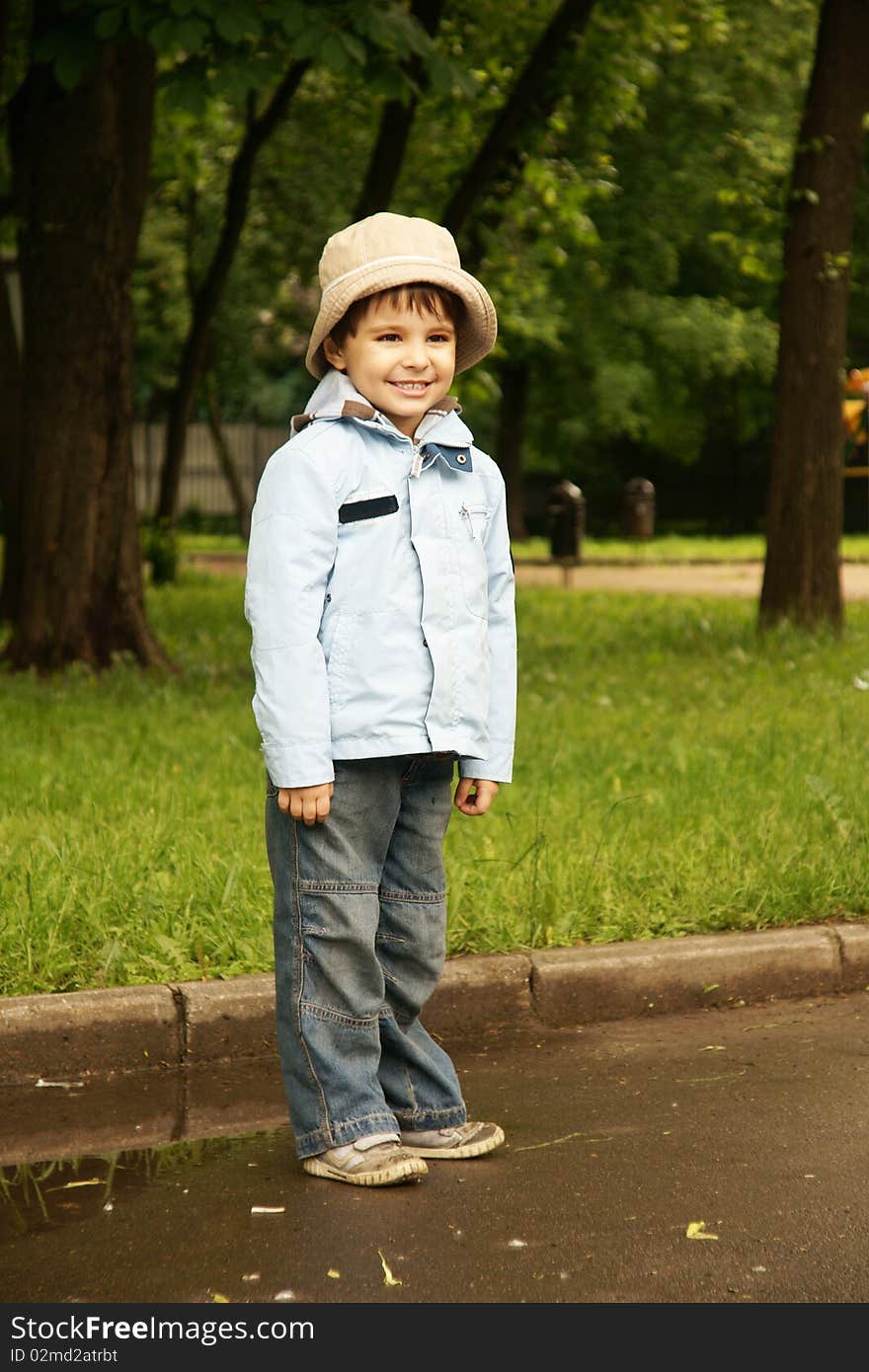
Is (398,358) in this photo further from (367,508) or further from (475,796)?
(475,796)

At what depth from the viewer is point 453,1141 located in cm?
393

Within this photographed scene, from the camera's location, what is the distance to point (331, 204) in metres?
24.6

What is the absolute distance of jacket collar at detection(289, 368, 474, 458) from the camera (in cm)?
367

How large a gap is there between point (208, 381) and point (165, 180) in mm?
5929

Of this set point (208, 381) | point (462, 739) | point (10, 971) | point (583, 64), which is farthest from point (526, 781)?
point (208, 381)

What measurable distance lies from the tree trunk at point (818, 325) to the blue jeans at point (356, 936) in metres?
8.54

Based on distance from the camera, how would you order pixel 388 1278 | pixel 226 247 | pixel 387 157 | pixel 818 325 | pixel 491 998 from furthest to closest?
pixel 226 247
pixel 387 157
pixel 818 325
pixel 491 998
pixel 388 1278

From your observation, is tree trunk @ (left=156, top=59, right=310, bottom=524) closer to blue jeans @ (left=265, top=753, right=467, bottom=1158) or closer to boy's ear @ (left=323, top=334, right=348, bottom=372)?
boy's ear @ (left=323, top=334, right=348, bottom=372)

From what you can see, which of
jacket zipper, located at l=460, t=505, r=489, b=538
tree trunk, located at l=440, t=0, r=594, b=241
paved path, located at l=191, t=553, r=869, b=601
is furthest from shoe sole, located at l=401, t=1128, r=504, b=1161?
paved path, located at l=191, t=553, r=869, b=601

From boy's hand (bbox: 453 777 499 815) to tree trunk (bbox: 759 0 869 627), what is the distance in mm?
8461

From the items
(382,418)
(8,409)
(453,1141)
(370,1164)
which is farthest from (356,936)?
(8,409)

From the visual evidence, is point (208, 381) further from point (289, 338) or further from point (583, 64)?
point (583, 64)

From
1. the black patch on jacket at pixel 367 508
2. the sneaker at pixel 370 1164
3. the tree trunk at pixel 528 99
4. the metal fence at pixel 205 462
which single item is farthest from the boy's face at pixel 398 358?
the metal fence at pixel 205 462

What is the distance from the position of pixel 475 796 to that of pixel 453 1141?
75 centimetres
